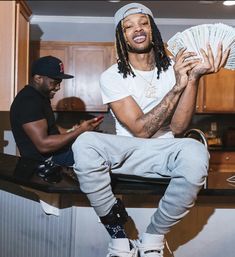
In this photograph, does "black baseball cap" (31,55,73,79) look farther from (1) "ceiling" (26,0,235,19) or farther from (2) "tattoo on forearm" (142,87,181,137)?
(1) "ceiling" (26,0,235,19)

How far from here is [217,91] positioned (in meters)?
4.48

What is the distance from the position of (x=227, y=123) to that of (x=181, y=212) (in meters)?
3.89

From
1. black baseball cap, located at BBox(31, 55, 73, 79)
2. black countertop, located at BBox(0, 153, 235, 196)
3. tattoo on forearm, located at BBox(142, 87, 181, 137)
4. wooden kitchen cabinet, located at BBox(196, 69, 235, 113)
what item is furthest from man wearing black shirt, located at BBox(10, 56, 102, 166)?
wooden kitchen cabinet, located at BBox(196, 69, 235, 113)

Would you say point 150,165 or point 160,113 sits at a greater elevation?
point 160,113

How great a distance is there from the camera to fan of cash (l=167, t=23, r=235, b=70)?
131 cm

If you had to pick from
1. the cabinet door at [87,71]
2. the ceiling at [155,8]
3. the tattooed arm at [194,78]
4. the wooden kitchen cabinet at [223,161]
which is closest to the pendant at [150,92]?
the tattooed arm at [194,78]

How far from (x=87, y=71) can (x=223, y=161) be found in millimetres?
1861

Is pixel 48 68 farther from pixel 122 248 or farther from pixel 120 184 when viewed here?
pixel 122 248

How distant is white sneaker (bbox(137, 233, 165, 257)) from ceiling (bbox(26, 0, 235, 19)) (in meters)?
3.24

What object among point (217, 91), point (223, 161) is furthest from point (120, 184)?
point (217, 91)

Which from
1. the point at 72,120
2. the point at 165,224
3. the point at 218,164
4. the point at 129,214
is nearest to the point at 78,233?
the point at 129,214

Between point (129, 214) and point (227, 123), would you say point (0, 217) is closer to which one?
point (129, 214)

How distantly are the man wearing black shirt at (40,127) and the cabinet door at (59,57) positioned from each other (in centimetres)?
201

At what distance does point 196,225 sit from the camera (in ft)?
4.47
